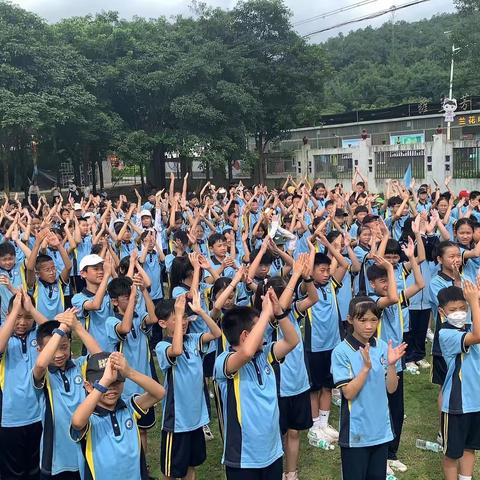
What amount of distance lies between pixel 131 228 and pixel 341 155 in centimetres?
1670

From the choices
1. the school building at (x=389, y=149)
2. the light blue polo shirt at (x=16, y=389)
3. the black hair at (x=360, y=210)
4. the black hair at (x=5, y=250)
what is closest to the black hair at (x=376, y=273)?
the light blue polo shirt at (x=16, y=389)

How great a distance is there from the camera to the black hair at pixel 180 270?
15.1ft

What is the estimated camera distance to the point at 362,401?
3264 mm

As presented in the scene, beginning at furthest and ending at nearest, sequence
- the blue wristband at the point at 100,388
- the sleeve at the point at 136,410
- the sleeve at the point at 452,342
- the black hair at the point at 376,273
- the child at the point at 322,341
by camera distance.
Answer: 1. the child at the point at 322,341
2. the black hair at the point at 376,273
3. the sleeve at the point at 452,342
4. the sleeve at the point at 136,410
5. the blue wristband at the point at 100,388

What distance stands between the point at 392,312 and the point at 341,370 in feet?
4.12

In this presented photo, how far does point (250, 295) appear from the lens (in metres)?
4.84

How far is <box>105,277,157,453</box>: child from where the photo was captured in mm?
3998

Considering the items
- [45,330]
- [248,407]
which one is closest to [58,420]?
[45,330]

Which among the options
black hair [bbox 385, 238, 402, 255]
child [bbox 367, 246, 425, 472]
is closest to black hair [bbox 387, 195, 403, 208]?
black hair [bbox 385, 238, 402, 255]

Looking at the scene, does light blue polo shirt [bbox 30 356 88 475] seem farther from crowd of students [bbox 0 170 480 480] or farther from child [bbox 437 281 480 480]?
child [bbox 437 281 480 480]

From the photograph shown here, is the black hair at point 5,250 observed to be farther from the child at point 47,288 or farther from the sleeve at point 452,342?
the sleeve at point 452,342

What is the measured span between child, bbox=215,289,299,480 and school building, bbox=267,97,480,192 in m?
16.9

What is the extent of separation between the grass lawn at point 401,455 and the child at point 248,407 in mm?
1104

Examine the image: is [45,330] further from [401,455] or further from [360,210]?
[360,210]
